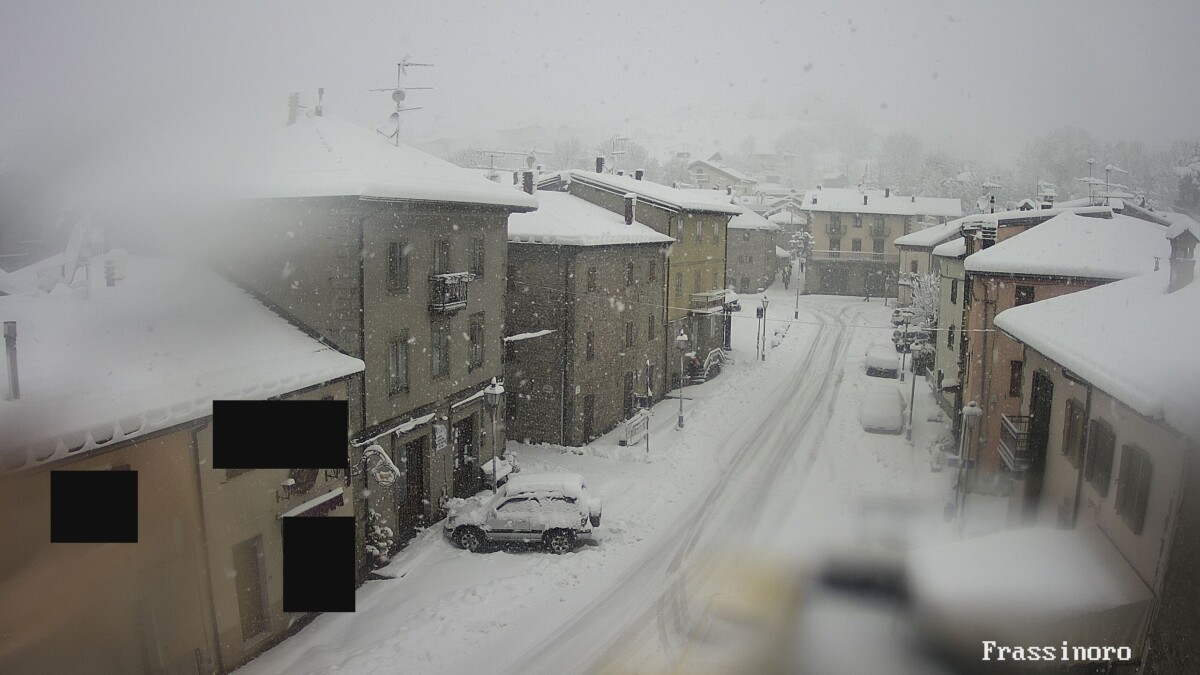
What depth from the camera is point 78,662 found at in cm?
646

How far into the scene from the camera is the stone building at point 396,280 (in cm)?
1128

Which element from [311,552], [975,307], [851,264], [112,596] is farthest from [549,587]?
[851,264]

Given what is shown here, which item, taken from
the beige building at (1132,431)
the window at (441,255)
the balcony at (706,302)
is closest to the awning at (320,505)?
the window at (441,255)

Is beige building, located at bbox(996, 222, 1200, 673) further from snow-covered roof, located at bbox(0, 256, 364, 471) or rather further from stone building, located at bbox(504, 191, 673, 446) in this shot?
stone building, located at bbox(504, 191, 673, 446)

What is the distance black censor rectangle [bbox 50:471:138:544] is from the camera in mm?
6098

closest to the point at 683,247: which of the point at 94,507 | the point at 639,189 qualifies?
the point at 639,189

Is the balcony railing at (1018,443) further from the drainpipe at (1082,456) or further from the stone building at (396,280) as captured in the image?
the stone building at (396,280)

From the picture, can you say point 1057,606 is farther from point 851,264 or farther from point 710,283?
point 851,264

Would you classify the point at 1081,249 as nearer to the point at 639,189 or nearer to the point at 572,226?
the point at 572,226

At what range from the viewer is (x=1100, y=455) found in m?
7.39

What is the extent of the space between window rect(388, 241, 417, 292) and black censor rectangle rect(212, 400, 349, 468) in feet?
15.0

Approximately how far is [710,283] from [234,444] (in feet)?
75.5

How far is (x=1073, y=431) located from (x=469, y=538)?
9515 mm

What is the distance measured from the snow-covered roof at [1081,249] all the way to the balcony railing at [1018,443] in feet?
13.9
